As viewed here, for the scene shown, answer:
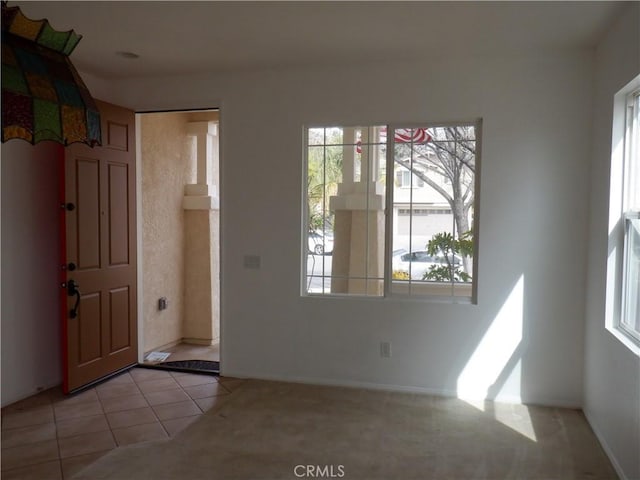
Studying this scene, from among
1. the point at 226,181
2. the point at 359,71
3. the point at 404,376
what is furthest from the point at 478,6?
the point at 404,376

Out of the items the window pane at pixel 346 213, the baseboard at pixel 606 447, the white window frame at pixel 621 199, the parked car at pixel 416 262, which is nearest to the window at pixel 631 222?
the white window frame at pixel 621 199

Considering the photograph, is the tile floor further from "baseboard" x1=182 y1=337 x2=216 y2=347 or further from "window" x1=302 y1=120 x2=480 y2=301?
"window" x1=302 y1=120 x2=480 y2=301

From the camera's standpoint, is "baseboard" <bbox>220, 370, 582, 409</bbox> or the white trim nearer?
"baseboard" <bbox>220, 370, 582, 409</bbox>

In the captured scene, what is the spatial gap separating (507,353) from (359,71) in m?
2.39

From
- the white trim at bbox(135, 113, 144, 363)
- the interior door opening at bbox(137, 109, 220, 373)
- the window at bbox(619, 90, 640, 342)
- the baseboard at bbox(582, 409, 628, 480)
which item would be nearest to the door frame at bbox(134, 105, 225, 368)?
the white trim at bbox(135, 113, 144, 363)

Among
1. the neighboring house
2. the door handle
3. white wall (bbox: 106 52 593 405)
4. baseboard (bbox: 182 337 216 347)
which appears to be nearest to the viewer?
the neighboring house

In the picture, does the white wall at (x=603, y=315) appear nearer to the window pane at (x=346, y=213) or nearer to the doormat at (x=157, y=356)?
the window pane at (x=346, y=213)

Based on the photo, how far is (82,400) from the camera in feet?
11.7

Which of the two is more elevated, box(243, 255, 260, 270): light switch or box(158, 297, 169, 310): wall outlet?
box(243, 255, 260, 270): light switch

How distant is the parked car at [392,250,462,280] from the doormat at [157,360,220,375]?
182 cm

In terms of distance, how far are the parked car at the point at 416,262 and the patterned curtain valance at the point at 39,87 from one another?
2734mm

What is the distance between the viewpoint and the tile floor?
8.89ft

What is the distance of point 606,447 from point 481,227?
5.13 feet

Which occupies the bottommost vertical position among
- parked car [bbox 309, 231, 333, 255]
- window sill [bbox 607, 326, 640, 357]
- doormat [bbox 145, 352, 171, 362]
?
doormat [bbox 145, 352, 171, 362]
